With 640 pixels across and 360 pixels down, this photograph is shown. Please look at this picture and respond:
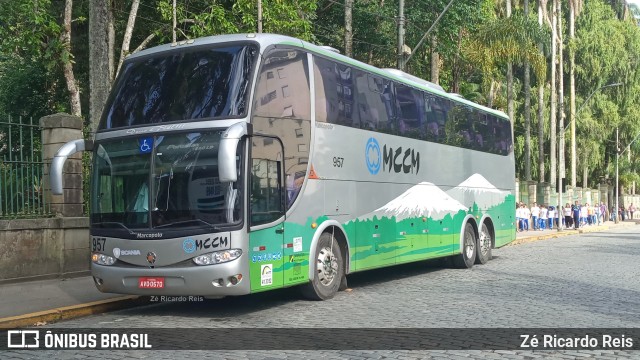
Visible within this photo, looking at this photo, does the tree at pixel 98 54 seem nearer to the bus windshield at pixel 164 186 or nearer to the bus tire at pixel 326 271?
the bus windshield at pixel 164 186

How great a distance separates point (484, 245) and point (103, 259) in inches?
440

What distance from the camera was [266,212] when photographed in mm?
10102

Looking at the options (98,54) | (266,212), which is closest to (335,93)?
(266,212)

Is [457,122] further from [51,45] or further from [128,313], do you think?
[51,45]

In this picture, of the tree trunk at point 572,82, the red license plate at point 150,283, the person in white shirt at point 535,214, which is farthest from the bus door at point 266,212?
the tree trunk at point 572,82

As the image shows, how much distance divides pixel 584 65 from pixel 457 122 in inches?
1549

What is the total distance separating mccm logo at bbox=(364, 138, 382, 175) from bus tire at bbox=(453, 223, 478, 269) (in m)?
4.91

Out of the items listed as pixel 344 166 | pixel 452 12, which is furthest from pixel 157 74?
pixel 452 12

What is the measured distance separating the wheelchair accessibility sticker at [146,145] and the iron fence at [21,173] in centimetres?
483

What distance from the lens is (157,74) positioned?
34.8 feet

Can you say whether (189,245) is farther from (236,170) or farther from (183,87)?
(183,87)

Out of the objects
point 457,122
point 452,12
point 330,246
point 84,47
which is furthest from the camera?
point 452,12

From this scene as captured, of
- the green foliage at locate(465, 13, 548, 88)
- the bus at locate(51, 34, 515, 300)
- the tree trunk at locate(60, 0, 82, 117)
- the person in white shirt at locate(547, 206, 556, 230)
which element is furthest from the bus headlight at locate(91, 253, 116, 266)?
Answer: the person in white shirt at locate(547, 206, 556, 230)

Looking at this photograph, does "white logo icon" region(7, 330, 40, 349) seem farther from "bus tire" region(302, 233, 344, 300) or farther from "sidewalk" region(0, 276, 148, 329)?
"bus tire" region(302, 233, 344, 300)
